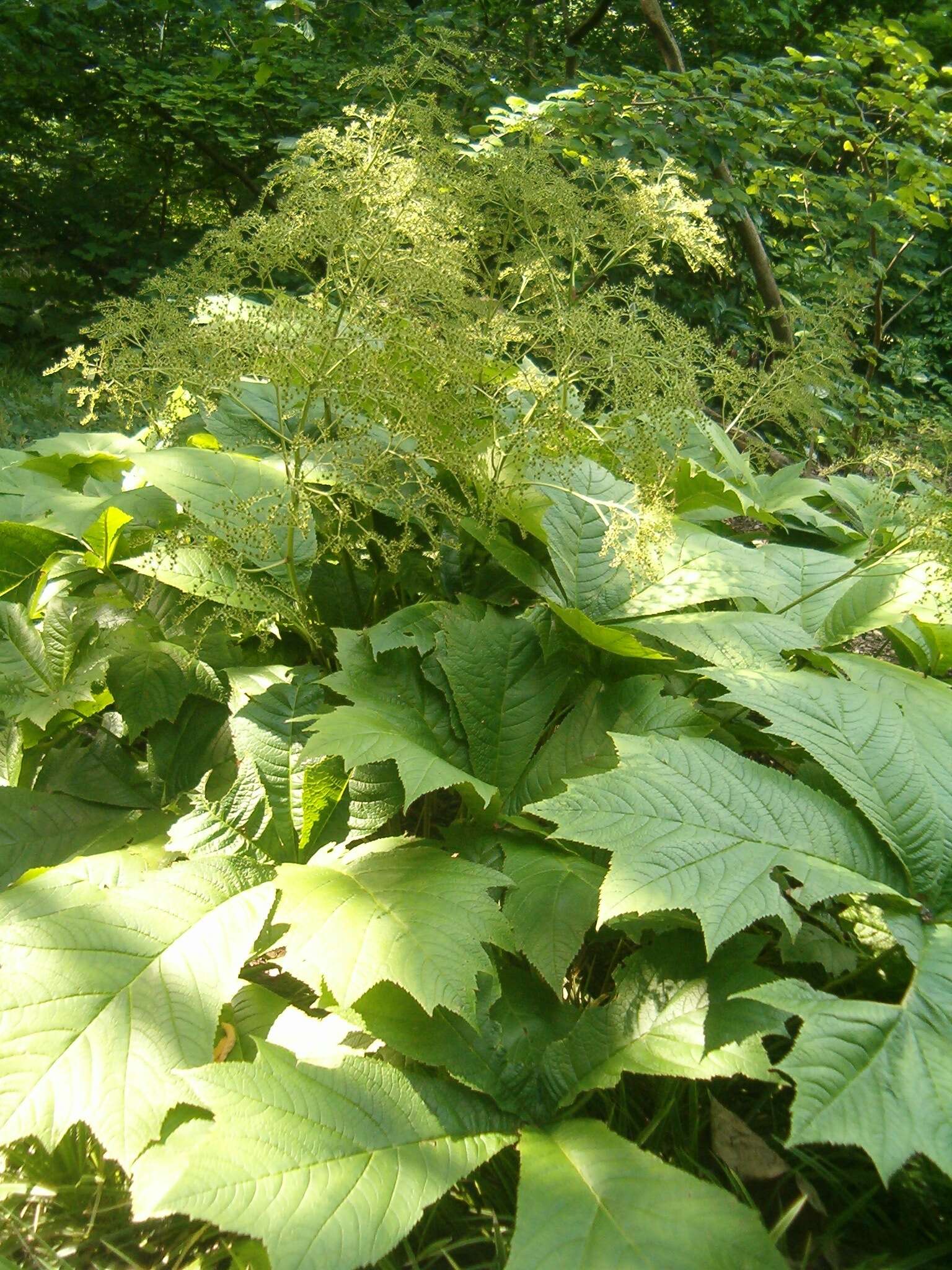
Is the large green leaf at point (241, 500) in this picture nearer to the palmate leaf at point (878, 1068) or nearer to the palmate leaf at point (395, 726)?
the palmate leaf at point (395, 726)

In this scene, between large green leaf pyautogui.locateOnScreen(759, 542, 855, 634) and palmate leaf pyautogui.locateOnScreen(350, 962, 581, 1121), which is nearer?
palmate leaf pyautogui.locateOnScreen(350, 962, 581, 1121)

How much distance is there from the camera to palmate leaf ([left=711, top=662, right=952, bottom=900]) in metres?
1.33

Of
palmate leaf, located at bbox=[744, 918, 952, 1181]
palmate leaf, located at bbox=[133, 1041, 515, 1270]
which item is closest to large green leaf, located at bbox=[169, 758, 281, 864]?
palmate leaf, located at bbox=[133, 1041, 515, 1270]

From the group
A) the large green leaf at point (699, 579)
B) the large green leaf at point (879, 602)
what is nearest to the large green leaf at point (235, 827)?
the large green leaf at point (699, 579)

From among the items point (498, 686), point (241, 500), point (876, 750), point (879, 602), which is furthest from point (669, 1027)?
point (241, 500)

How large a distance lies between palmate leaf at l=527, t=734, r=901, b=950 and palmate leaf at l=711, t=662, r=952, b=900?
0.13 ft

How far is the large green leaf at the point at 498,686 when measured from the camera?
5.27 feet

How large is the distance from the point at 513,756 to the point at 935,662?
946 millimetres

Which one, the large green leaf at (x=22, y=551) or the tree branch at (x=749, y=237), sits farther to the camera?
the tree branch at (x=749, y=237)

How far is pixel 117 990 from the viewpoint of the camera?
122cm

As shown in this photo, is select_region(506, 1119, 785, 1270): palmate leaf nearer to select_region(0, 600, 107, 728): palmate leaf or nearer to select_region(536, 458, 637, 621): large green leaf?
select_region(536, 458, 637, 621): large green leaf

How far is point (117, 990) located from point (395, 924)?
38cm

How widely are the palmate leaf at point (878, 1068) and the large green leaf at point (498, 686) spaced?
0.63m

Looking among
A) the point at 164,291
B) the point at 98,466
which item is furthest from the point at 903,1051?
the point at 98,466
